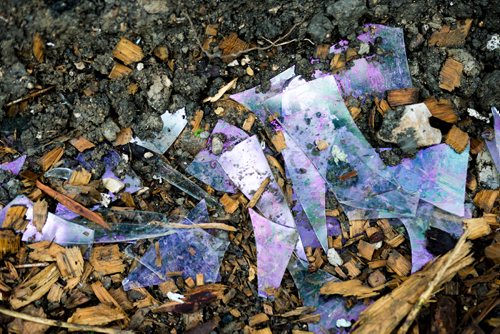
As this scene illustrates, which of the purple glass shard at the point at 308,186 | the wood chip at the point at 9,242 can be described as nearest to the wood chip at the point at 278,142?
the purple glass shard at the point at 308,186

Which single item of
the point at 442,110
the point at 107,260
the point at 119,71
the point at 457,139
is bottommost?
the point at 107,260

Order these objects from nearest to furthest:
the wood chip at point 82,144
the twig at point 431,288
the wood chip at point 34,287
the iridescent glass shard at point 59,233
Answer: the twig at point 431,288, the wood chip at point 34,287, the iridescent glass shard at point 59,233, the wood chip at point 82,144

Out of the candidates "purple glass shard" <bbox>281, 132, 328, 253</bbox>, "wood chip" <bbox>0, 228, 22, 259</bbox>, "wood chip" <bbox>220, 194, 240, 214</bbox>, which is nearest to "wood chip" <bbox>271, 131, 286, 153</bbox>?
"purple glass shard" <bbox>281, 132, 328, 253</bbox>

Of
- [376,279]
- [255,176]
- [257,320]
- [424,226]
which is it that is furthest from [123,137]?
[424,226]

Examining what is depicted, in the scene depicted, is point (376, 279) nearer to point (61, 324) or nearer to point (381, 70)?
point (381, 70)

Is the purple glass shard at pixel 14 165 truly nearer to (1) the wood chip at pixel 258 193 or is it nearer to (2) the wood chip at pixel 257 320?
(1) the wood chip at pixel 258 193

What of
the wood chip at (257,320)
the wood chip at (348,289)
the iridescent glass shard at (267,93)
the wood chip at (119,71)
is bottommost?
the wood chip at (257,320)

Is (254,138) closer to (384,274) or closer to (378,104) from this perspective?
(378,104)

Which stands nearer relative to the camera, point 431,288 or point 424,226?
point 431,288
